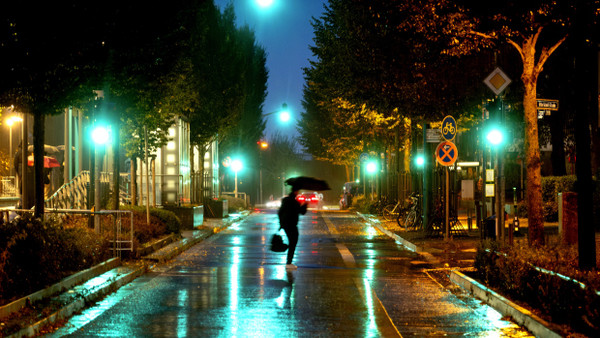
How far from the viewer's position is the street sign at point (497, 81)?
581 inches

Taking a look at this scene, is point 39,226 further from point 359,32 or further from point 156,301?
point 359,32

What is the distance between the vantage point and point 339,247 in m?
21.0

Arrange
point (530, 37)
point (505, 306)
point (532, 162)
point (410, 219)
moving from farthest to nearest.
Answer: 1. point (410, 219)
2. point (530, 37)
3. point (532, 162)
4. point (505, 306)

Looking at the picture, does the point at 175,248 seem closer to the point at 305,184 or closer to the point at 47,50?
the point at 305,184

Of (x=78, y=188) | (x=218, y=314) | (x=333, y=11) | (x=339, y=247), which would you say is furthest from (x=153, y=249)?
(x=333, y=11)

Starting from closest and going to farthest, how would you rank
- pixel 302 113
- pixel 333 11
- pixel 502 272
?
pixel 502 272, pixel 333 11, pixel 302 113

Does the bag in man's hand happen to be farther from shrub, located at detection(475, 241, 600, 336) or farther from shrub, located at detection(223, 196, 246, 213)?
shrub, located at detection(223, 196, 246, 213)

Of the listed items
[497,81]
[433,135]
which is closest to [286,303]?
[497,81]

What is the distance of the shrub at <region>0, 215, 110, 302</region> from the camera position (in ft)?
31.8

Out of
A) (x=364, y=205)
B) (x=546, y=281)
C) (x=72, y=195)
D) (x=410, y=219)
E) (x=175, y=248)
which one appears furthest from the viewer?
(x=364, y=205)

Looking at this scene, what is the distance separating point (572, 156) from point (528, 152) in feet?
100

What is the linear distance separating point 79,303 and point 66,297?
10.3 inches

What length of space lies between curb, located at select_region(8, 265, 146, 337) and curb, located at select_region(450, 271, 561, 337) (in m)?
5.65

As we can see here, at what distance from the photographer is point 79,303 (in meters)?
10.2
